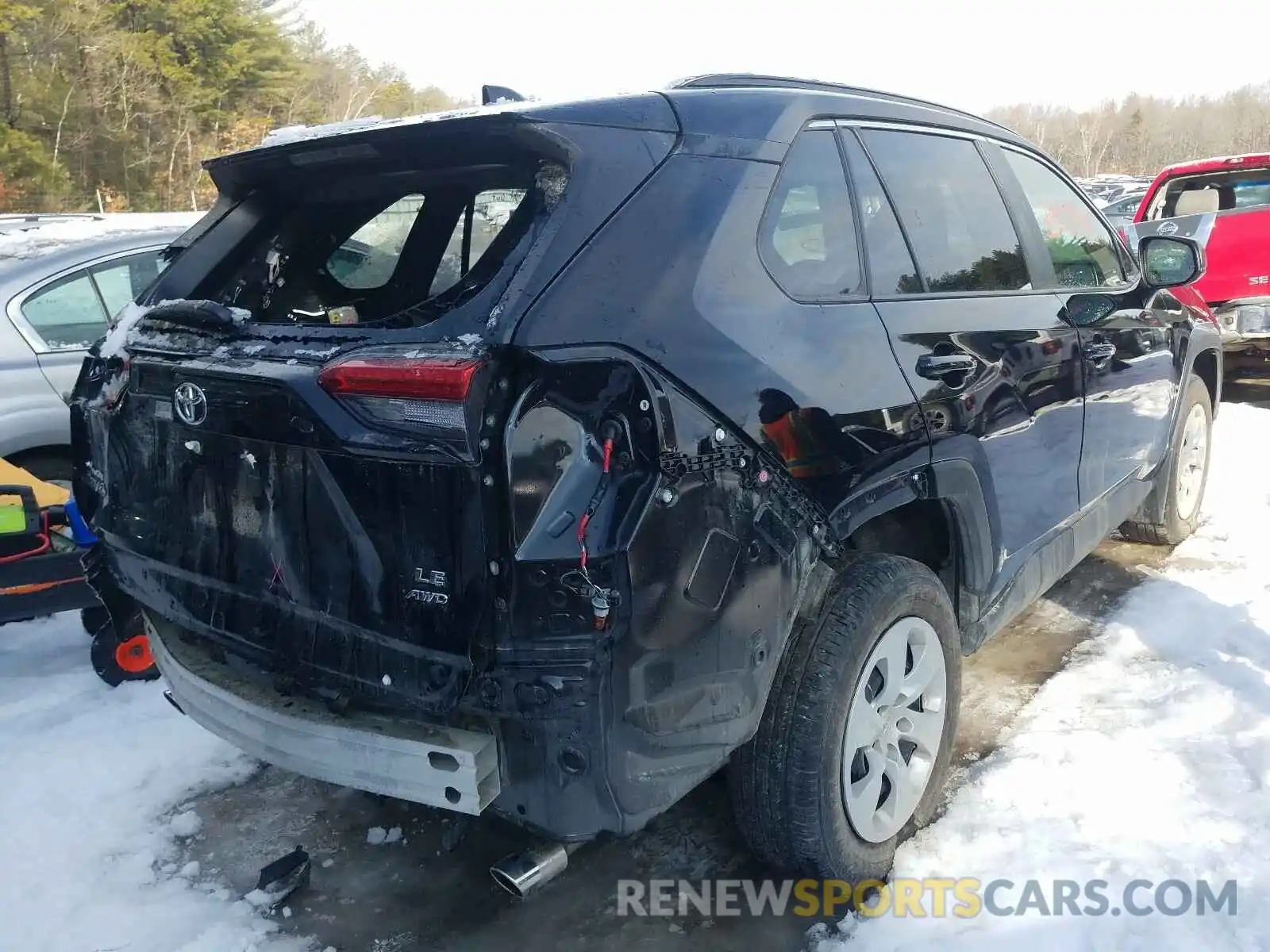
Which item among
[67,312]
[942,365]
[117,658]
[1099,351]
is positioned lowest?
[117,658]

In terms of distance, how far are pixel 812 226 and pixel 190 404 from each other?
1.55 meters

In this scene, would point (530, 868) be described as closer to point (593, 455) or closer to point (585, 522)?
point (585, 522)

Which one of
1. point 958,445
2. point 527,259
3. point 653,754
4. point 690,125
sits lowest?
point 653,754

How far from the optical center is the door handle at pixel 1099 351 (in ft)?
11.5

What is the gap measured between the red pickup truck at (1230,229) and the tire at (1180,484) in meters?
3.72

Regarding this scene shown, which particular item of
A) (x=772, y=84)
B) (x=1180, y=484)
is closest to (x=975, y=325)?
(x=772, y=84)

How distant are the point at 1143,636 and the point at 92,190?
108 feet

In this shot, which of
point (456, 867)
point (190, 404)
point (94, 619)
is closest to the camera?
point (190, 404)

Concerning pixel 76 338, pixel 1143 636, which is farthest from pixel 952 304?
pixel 76 338

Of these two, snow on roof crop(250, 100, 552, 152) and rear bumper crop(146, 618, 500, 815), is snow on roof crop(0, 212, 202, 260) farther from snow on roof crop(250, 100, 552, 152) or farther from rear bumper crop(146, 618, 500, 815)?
rear bumper crop(146, 618, 500, 815)

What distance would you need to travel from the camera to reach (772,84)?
2.53m

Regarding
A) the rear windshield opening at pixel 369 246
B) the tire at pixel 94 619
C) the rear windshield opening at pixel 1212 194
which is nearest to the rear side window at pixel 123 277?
the tire at pixel 94 619

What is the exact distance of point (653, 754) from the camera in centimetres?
197

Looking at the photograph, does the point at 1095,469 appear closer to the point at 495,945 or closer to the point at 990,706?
the point at 990,706
